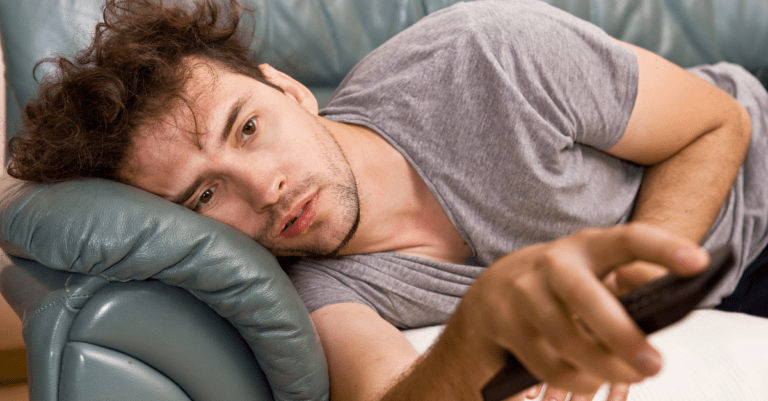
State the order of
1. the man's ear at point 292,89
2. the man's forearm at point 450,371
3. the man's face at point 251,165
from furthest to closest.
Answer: the man's ear at point 292,89, the man's face at point 251,165, the man's forearm at point 450,371

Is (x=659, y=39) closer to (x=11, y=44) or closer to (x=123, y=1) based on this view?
(x=123, y=1)

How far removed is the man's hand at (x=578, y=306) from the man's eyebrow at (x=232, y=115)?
617 mm

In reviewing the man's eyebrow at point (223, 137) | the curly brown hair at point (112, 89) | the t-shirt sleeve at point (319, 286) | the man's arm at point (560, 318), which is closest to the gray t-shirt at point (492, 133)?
the t-shirt sleeve at point (319, 286)

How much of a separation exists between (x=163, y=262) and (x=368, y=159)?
478 mm

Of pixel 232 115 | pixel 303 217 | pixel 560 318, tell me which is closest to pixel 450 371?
pixel 560 318

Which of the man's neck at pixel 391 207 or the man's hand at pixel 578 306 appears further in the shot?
the man's neck at pixel 391 207

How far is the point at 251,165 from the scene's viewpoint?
0.87m

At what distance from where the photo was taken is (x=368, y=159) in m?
1.00

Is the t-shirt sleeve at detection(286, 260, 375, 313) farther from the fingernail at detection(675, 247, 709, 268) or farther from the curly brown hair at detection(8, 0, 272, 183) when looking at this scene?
the fingernail at detection(675, 247, 709, 268)

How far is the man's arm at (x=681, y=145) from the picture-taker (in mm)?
955

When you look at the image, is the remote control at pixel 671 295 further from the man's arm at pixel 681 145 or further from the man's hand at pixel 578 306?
the man's arm at pixel 681 145

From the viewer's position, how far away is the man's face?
2.75 feet

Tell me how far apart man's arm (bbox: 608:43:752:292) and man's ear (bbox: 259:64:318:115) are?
2.12 ft

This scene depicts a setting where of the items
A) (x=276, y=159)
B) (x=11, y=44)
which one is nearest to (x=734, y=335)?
(x=276, y=159)
